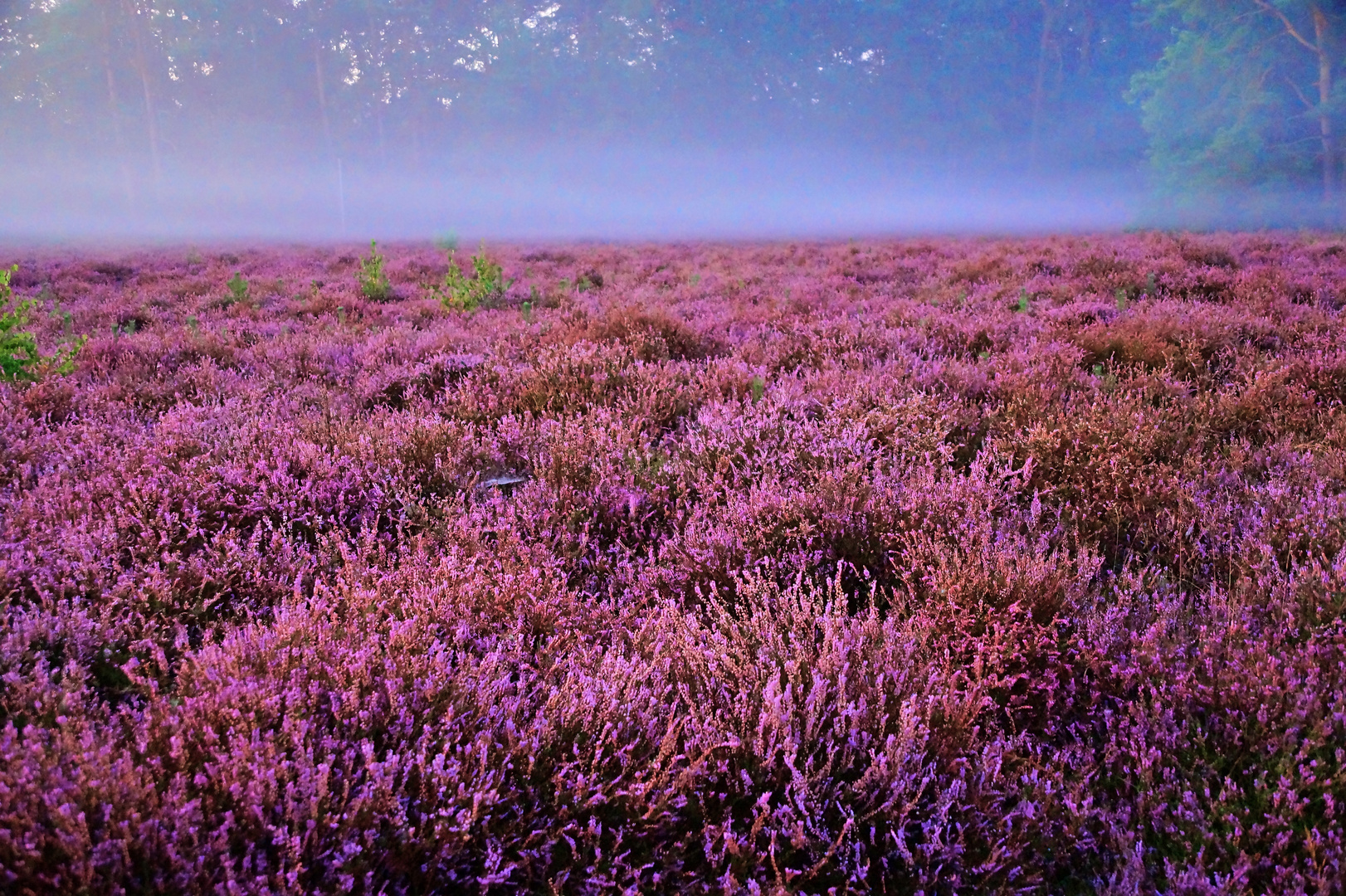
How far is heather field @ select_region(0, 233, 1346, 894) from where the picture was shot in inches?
46.0

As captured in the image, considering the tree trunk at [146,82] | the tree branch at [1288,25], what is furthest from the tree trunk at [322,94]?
the tree branch at [1288,25]

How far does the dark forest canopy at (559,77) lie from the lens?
2138 inches

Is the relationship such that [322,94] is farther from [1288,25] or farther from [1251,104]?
[1288,25]

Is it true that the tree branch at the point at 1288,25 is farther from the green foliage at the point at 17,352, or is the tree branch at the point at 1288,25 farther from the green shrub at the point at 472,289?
the green foliage at the point at 17,352

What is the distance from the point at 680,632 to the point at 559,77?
74736 millimetres

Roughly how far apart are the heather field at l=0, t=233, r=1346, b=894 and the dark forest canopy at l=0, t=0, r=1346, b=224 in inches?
2577

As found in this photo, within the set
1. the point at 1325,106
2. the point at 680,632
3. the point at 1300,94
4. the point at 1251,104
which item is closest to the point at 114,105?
the point at 680,632

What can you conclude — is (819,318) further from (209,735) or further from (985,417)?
(209,735)

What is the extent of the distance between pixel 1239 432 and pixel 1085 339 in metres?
1.94

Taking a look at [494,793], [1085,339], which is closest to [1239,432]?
[1085,339]

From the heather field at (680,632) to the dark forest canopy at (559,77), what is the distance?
65468 millimetres

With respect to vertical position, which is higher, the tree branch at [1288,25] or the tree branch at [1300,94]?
the tree branch at [1288,25]

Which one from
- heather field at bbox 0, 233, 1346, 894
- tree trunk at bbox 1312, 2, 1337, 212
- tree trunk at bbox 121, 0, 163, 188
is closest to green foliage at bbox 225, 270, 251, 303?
heather field at bbox 0, 233, 1346, 894

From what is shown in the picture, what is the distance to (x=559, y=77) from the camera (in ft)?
212
